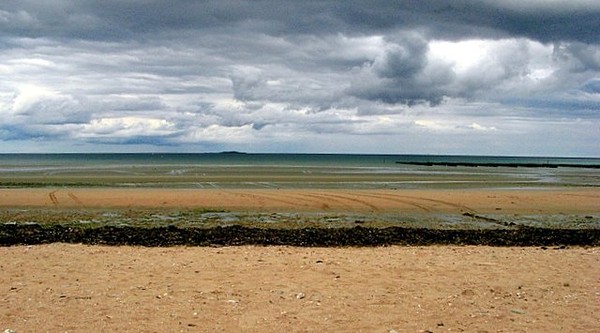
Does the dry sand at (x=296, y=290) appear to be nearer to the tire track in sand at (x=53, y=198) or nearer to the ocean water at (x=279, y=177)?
the tire track in sand at (x=53, y=198)

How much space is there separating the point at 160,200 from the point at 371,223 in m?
Answer: 13.0

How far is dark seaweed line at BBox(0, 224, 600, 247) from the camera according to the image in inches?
623

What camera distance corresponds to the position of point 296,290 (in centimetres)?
1003

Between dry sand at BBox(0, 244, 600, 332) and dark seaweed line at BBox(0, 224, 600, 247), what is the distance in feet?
5.73

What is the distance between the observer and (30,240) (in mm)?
15719

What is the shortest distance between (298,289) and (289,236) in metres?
6.96

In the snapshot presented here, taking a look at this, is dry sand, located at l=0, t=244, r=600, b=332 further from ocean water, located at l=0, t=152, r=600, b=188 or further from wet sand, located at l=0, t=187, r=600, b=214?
ocean water, located at l=0, t=152, r=600, b=188

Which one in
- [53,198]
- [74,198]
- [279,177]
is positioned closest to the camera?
[53,198]

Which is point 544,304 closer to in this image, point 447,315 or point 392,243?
point 447,315

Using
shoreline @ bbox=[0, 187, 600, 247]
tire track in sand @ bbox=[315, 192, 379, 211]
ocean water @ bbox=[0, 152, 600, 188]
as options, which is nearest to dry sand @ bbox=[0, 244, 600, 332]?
shoreline @ bbox=[0, 187, 600, 247]

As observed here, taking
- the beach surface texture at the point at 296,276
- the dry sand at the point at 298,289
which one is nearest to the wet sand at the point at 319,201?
the beach surface texture at the point at 296,276

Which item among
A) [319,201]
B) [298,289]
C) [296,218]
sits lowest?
[296,218]

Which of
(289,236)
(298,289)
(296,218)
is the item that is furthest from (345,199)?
(298,289)

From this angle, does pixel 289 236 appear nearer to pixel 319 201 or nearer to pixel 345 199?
pixel 319 201
